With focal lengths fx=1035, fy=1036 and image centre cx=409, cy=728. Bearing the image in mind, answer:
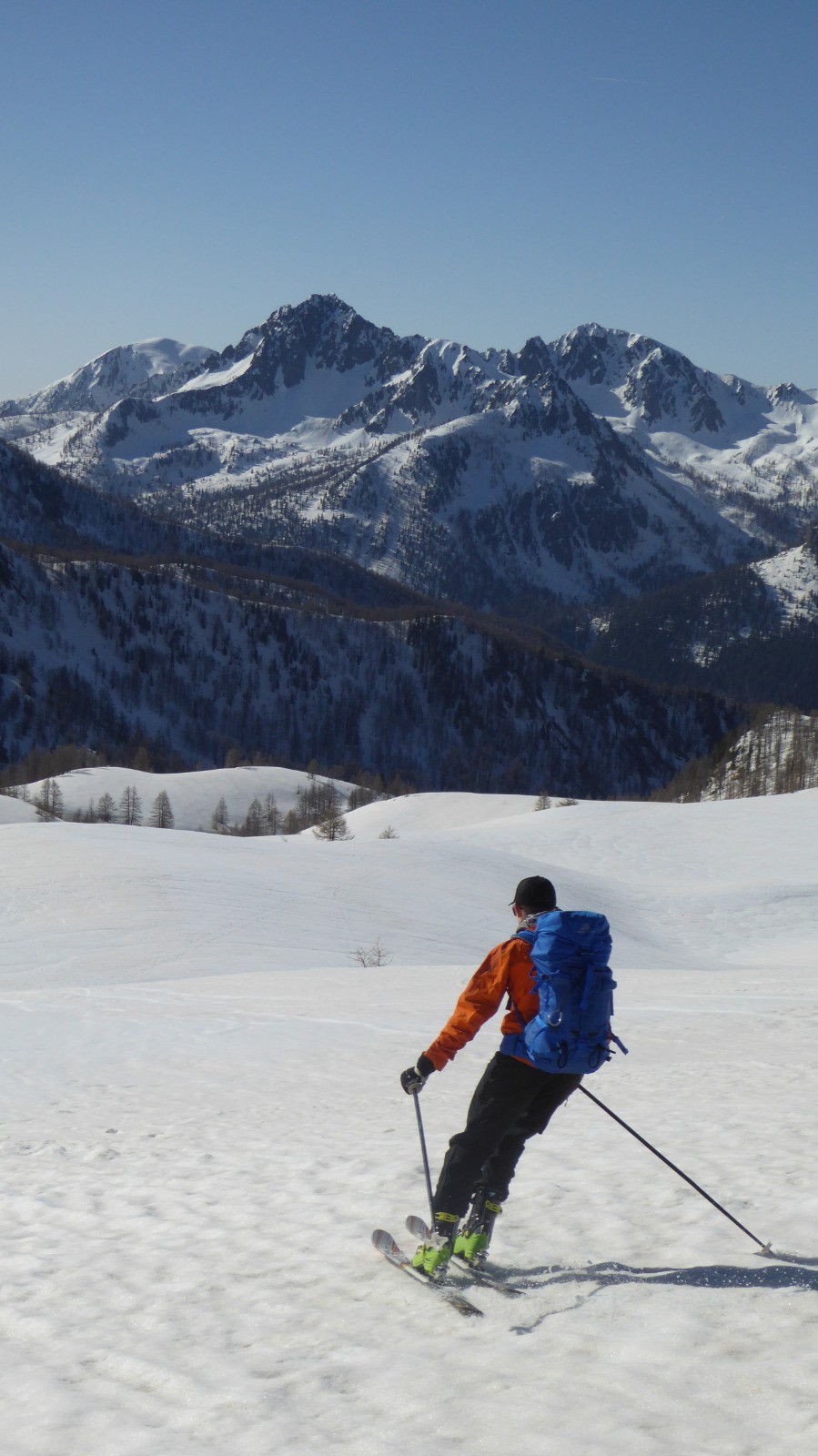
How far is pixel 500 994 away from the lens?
6598 mm

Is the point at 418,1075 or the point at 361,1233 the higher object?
the point at 418,1075

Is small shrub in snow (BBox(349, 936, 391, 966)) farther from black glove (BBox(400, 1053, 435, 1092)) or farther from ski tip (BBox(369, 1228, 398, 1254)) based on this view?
black glove (BBox(400, 1053, 435, 1092))

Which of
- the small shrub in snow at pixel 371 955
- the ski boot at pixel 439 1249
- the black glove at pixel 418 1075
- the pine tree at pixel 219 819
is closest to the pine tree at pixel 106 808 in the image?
the pine tree at pixel 219 819

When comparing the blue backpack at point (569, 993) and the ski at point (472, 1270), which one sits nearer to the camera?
the ski at point (472, 1270)

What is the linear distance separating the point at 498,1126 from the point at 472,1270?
90cm

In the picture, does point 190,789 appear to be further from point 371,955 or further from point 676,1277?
point 676,1277

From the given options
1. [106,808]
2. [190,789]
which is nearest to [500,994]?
[106,808]

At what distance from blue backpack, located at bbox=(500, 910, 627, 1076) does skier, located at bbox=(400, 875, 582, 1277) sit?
135 mm

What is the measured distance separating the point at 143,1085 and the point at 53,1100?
52.2 inches

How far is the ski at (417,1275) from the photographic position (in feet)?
19.6

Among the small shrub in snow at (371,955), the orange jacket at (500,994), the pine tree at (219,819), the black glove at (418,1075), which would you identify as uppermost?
the orange jacket at (500,994)

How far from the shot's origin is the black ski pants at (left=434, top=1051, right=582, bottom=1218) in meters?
6.59

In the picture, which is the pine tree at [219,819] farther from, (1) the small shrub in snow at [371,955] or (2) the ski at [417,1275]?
(2) the ski at [417,1275]

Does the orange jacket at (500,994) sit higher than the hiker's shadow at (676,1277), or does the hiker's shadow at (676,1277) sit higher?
the orange jacket at (500,994)
